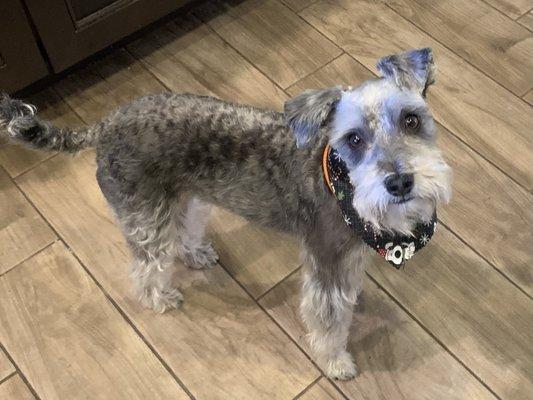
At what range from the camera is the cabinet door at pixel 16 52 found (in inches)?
79.7

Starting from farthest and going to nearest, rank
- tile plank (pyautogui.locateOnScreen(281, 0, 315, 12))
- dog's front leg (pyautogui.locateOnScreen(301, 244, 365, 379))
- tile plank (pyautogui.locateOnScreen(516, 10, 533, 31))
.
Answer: tile plank (pyautogui.locateOnScreen(281, 0, 315, 12)), tile plank (pyautogui.locateOnScreen(516, 10, 533, 31)), dog's front leg (pyautogui.locateOnScreen(301, 244, 365, 379))

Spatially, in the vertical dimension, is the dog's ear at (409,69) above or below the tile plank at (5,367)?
above

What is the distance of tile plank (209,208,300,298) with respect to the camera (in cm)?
198

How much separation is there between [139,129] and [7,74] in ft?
3.00

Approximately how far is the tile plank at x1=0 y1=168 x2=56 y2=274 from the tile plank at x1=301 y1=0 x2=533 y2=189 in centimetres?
136

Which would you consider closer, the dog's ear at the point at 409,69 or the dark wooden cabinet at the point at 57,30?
the dog's ear at the point at 409,69

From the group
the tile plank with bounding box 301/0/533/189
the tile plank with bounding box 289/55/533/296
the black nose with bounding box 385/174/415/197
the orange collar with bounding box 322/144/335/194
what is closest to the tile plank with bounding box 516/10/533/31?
the tile plank with bounding box 301/0/533/189

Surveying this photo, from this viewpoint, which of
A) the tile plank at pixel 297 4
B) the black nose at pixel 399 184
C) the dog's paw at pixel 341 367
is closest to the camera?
the black nose at pixel 399 184

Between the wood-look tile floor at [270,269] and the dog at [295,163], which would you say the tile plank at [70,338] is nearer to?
the wood-look tile floor at [270,269]

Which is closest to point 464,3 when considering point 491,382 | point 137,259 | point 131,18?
point 131,18

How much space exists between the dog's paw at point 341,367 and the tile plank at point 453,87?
897 mm

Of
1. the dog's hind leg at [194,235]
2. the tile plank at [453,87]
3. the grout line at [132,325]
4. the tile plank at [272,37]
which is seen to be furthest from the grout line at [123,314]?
the tile plank at [453,87]

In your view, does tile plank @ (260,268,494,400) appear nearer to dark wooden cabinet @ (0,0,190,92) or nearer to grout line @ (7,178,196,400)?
grout line @ (7,178,196,400)

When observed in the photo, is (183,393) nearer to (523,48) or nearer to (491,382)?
(491,382)
